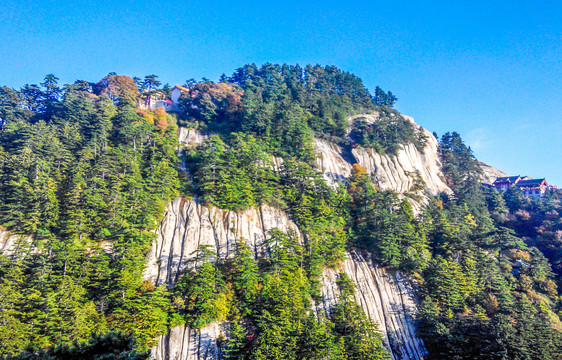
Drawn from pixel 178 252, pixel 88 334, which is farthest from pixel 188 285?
pixel 88 334

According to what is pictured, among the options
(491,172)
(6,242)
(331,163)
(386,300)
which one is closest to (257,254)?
(386,300)

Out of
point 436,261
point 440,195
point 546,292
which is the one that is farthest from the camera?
point 440,195

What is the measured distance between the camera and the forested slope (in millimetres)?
26750

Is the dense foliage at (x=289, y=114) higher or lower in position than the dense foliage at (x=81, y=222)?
higher

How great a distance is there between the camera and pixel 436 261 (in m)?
39.4

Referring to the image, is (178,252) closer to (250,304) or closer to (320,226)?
(250,304)

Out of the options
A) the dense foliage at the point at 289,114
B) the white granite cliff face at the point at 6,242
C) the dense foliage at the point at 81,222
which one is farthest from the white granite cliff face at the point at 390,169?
the white granite cliff face at the point at 6,242

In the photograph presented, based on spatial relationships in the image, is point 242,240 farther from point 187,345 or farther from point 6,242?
point 6,242

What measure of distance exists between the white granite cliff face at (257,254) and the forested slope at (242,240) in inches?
8.5

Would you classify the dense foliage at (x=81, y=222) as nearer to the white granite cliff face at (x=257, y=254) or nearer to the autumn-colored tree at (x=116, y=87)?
the white granite cliff face at (x=257, y=254)

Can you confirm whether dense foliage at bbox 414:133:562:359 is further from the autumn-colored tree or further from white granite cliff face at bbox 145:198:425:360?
the autumn-colored tree

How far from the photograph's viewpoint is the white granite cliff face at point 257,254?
109ft

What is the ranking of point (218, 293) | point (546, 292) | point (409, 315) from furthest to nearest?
point (546, 292) < point (409, 315) < point (218, 293)

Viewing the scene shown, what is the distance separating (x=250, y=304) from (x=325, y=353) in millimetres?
8285
